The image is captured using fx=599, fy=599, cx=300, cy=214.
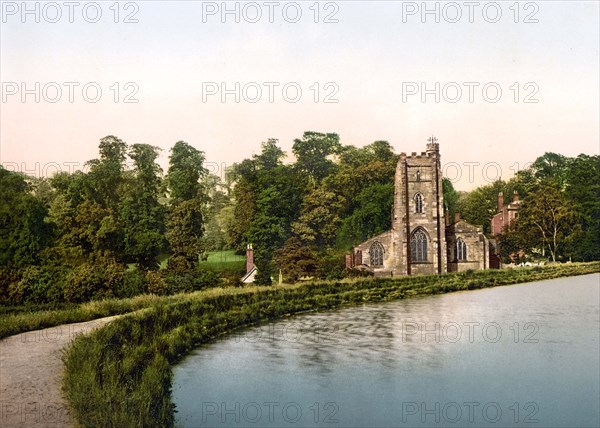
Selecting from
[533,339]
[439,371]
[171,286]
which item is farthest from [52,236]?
[533,339]

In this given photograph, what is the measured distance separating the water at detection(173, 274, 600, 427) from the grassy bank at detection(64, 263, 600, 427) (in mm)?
853

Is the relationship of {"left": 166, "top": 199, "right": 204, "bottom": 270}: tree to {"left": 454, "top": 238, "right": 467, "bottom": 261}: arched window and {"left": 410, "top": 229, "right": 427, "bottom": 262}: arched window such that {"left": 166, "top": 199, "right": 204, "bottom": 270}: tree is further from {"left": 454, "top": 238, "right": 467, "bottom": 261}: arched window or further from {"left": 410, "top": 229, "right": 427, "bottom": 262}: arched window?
{"left": 454, "top": 238, "right": 467, "bottom": 261}: arched window

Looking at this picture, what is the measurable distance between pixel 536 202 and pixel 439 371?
79.7 ft

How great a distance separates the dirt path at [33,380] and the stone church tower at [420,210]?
2753 centimetres

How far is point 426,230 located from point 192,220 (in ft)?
70.5

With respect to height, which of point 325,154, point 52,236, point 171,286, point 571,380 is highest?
point 325,154

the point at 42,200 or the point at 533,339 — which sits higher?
the point at 42,200

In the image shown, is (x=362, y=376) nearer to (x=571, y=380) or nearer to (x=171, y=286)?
(x=571, y=380)

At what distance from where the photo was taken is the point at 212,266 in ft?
84.5

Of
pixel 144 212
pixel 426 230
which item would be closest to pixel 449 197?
pixel 426 230

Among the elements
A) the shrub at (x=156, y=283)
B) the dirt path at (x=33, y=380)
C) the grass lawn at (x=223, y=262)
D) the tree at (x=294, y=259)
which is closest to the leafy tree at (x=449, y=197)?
the tree at (x=294, y=259)

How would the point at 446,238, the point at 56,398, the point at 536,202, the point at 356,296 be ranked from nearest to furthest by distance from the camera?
the point at 56,398, the point at 356,296, the point at 536,202, the point at 446,238

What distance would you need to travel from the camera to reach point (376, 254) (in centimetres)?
4019

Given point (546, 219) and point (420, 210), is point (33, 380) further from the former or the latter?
point (420, 210)
